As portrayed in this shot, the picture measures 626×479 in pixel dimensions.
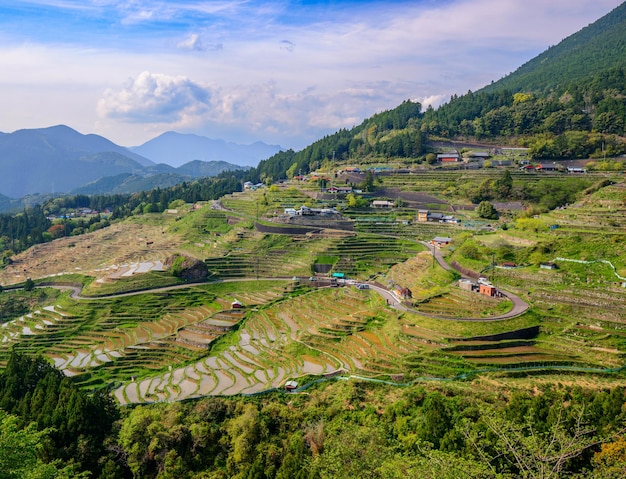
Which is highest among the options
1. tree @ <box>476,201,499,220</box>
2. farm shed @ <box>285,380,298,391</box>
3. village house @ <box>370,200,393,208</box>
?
village house @ <box>370,200,393,208</box>

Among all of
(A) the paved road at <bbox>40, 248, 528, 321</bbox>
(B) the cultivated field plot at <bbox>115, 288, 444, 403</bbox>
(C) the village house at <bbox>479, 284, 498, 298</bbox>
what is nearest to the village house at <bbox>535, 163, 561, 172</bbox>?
(A) the paved road at <bbox>40, 248, 528, 321</bbox>

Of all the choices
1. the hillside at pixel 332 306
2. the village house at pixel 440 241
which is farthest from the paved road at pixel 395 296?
the village house at pixel 440 241

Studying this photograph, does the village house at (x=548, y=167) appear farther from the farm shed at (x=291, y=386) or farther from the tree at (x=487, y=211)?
the farm shed at (x=291, y=386)

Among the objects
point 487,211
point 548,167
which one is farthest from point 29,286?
point 548,167

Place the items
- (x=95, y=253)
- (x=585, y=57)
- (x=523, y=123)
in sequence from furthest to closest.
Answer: (x=585, y=57) → (x=523, y=123) → (x=95, y=253)

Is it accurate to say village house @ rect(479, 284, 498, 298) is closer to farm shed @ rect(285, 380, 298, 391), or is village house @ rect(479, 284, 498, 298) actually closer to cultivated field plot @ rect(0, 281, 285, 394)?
farm shed @ rect(285, 380, 298, 391)

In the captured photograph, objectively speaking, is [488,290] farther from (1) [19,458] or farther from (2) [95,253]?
(2) [95,253]

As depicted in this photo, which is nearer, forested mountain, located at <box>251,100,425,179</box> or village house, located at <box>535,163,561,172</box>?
village house, located at <box>535,163,561,172</box>

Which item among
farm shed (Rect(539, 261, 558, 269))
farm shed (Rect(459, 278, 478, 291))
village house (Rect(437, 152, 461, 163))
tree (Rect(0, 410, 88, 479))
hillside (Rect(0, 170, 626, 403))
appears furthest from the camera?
village house (Rect(437, 152, 461, 163))
